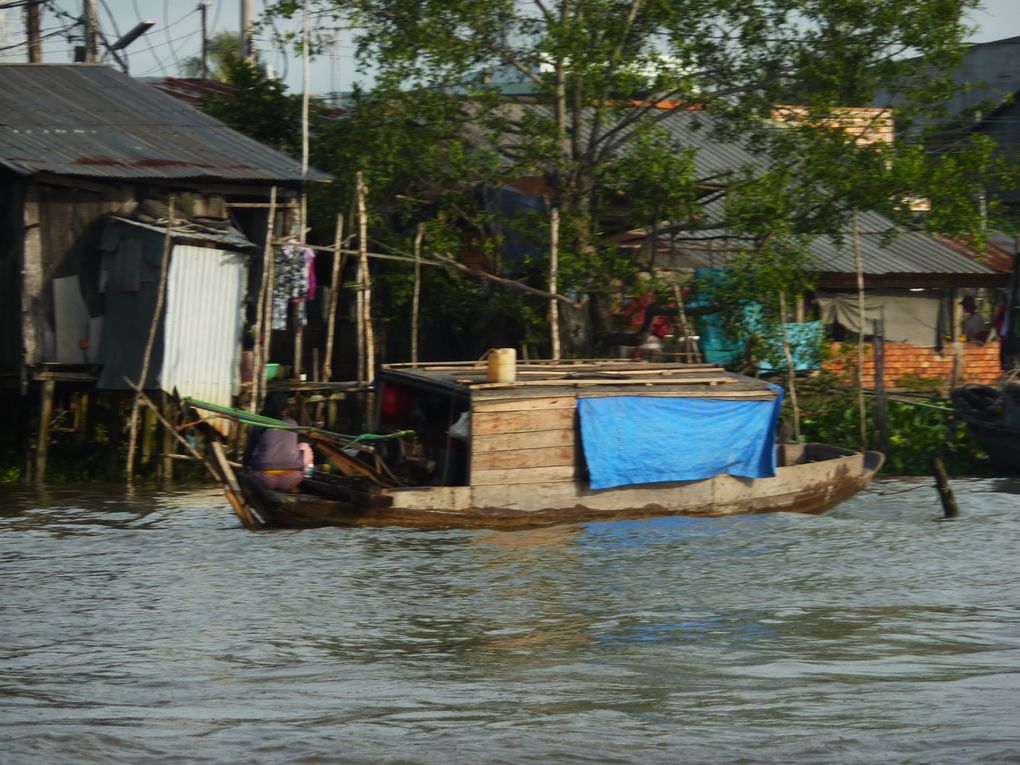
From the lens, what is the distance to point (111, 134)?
17.1 metres

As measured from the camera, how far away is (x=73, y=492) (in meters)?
15.7

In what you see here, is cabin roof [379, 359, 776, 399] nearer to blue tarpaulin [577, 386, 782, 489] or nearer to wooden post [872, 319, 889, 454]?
blue tarpaulin [577, 386, 782, 489]

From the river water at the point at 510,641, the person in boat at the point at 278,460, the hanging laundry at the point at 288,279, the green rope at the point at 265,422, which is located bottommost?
the river water at the point at 510,641

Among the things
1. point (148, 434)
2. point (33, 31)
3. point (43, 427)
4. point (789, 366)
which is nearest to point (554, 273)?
point (789, 366)

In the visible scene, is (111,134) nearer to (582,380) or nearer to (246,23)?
(582,380)

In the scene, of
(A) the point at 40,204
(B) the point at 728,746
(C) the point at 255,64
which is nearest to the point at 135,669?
(B) the point at 728,746

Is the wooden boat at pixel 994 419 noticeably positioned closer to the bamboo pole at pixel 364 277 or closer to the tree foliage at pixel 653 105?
the tree foliage at pixel 653 105

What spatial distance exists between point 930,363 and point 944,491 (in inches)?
408

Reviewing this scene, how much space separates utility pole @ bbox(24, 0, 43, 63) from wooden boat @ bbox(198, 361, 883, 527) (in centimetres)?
1094

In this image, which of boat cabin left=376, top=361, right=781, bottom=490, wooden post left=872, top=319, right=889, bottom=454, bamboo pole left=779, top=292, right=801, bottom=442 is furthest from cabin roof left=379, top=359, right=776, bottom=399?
wooden post left=872, top=319, right=889, bottom=454

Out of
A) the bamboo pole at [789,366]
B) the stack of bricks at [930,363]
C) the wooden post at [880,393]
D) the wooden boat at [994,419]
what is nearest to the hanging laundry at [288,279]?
the bamboo pole at [789,366]

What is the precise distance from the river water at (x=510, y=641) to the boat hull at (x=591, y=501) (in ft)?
0.58

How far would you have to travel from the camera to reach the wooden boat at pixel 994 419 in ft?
59.2

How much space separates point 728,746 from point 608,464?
661 centimetres
